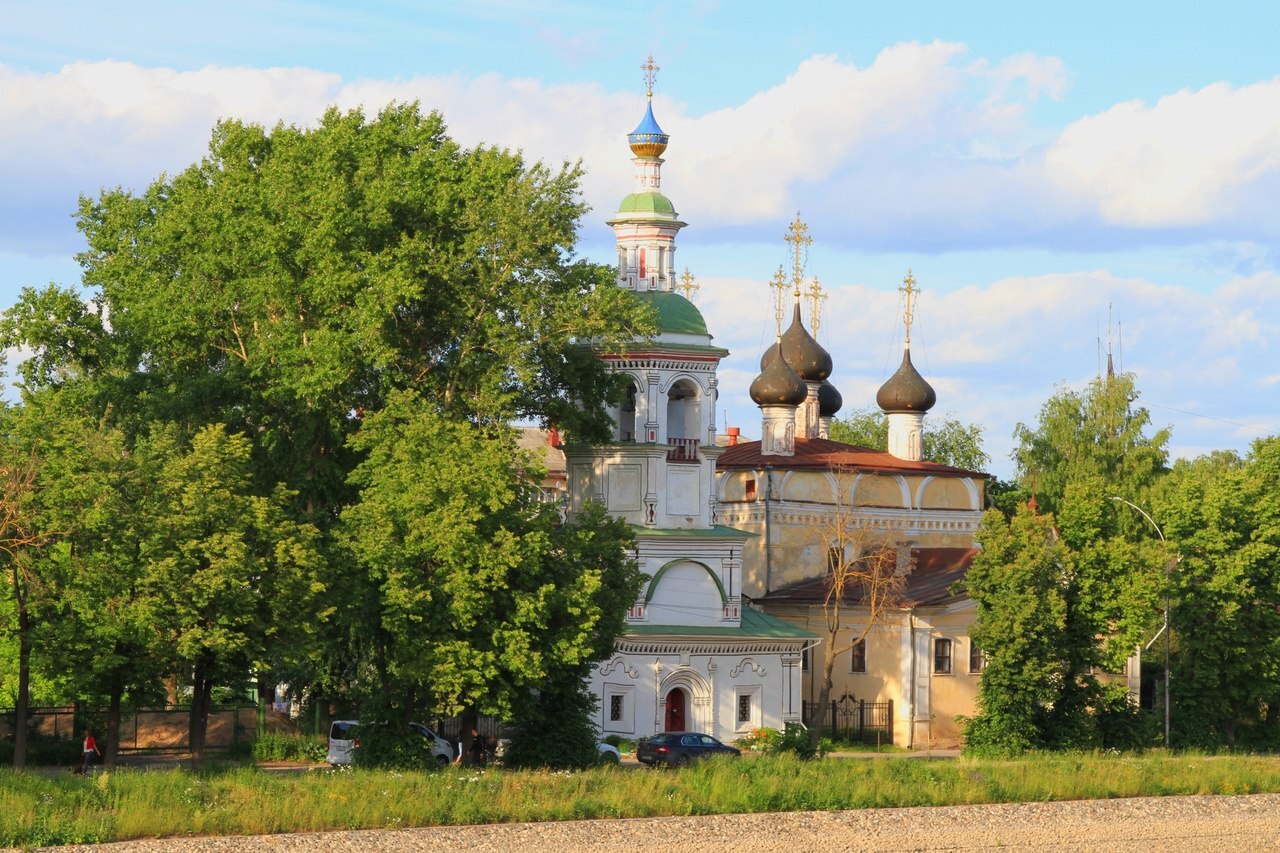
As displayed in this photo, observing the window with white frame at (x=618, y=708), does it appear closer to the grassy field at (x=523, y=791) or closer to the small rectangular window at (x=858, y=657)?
the grassy field at (x=523, y=791)

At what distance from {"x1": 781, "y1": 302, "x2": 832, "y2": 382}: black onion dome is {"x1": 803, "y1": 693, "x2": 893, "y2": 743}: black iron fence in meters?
16.2

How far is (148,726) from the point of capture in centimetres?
5000

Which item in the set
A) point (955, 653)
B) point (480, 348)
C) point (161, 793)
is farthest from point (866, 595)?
point (161, 793)

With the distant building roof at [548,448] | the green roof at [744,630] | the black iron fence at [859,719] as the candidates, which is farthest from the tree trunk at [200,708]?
the distant building roof at [548,448]

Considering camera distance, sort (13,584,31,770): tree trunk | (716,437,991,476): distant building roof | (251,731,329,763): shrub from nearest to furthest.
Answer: (13,584,31,770): tree trunk < (251,731,329,763): shrub < (716,437,991,476): distant building roof

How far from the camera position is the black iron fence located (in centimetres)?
5847

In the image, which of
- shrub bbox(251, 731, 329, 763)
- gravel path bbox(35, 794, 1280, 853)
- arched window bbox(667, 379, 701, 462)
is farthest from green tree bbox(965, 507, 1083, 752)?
shrub bbox(251, 731, 329, 763)

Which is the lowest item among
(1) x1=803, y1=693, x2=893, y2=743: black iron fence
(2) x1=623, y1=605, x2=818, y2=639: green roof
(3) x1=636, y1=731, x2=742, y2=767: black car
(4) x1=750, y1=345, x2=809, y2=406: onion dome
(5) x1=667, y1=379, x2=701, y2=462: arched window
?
(3) x1=636, y1=731, x2=742, y2=767: black car

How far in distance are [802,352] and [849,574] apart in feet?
55.9

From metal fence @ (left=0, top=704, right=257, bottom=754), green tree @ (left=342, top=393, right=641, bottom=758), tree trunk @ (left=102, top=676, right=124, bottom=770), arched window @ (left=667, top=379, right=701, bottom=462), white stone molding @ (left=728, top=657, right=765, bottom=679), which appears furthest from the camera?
white stone molding @ (left=728, top=657, right=765, bottom=679)

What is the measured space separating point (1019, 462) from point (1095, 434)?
3627 millimetres

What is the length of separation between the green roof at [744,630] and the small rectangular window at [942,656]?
3.62m

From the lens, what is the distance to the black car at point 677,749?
159ft

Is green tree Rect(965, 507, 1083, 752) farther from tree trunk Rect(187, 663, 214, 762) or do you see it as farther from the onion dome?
tree trunk Rect(187, 663, 214, 762)
